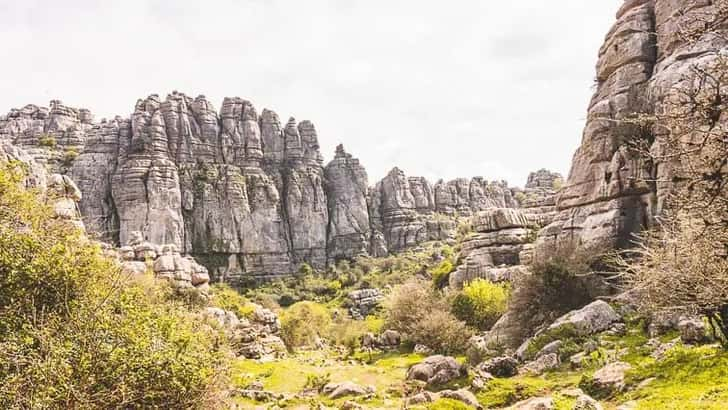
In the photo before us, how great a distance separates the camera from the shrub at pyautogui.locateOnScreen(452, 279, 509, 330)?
40188mm

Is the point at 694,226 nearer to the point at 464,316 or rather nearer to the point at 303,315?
the point at 464,316

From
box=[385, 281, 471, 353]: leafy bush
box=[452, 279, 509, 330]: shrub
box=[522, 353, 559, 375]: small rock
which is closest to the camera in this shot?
box=[522, 353, 559, 375]: small rock

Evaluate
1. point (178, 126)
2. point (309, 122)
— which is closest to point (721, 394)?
point (178, 126)

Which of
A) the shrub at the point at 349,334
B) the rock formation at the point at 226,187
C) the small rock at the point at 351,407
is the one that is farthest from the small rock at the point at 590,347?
the rock formation at the point at 226,187

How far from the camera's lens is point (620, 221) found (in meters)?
29.8

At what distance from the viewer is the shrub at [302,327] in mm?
47469

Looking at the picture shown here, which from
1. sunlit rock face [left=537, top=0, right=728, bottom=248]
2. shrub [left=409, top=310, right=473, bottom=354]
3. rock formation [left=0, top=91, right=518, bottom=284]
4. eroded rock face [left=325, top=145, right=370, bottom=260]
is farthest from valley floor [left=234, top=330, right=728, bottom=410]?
eroded rock face [left=325, top=145, right=370, bottom=260]

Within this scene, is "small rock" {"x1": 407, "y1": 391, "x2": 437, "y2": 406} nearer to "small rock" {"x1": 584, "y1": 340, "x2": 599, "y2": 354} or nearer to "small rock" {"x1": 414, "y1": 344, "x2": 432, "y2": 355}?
"small rock" {"x1": 584, "y1": 340, "x2": 599, "y2": 354}

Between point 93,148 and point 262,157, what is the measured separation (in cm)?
3275

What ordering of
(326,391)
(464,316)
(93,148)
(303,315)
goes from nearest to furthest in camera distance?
(326,391) < (464,316) < (303,315) < (93,148)

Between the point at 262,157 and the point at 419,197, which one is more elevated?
the point at 262,157

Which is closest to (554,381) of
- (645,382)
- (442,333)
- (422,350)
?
(645,382)

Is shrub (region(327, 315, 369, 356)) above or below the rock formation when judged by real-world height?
below

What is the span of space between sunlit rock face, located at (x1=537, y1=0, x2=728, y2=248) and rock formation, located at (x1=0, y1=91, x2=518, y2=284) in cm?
7273
